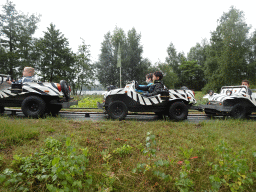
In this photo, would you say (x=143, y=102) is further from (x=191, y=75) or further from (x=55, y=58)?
(x=191, y=75)

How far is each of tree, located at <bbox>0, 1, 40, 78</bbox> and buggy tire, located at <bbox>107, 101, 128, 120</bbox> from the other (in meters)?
21.7

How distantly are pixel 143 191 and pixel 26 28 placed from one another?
29431 millimetres

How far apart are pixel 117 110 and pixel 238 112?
4684 mm

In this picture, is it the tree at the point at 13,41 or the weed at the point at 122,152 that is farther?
the tree at the point at 13,41

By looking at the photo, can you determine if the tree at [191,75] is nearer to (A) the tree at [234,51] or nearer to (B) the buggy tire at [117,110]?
(A) the tree at [234,51]

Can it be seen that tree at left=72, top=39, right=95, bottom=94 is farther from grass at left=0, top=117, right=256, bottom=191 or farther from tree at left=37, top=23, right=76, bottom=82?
grass at left=0, top=117, right=256, bottom=191

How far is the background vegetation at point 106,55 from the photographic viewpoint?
841 inches

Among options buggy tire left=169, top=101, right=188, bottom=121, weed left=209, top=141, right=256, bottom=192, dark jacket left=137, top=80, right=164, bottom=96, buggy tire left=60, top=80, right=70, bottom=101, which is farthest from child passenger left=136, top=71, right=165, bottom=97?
weed left=209, top=141, right=256, bottom=192

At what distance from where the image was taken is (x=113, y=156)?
2.45 meters

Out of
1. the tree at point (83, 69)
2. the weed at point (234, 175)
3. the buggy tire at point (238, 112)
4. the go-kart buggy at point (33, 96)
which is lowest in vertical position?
the weed at point (234, 175)

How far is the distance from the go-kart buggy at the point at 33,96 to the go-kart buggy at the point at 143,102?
1.53m

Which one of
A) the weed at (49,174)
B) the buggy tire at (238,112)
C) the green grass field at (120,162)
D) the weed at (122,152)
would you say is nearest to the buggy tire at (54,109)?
the green grass field at (120,162)

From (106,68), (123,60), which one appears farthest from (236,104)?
(106,68)

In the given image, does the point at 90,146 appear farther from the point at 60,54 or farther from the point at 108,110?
the point at 60,54
